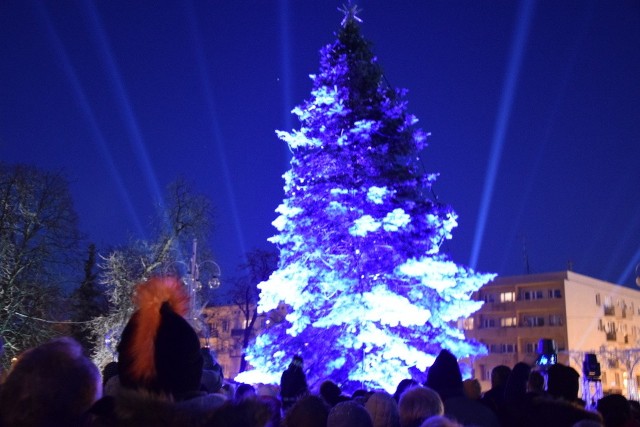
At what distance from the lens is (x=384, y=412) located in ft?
17.2

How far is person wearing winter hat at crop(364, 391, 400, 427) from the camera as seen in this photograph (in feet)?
17.1

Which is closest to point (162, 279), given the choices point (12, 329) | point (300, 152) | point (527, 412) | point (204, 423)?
point (204, 423)

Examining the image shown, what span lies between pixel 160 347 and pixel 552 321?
60657 millimetres

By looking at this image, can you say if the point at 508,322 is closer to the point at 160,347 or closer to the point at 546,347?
the point at 546,347

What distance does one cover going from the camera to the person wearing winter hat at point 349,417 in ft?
14.8

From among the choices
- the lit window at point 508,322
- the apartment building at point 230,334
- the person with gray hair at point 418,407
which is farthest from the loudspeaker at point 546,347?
the lit window at point 508,322

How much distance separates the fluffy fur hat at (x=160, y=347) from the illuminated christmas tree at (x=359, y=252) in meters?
13.3

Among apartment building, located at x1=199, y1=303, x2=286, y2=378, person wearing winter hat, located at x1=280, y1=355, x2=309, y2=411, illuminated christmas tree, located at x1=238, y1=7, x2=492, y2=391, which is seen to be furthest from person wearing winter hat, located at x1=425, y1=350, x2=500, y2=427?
apartment building, located at x1=199, y1=303, x2=286, y2=378

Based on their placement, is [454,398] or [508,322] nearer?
[454,398]

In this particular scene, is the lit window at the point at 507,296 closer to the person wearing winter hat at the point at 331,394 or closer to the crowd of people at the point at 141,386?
the person wearing winter hat at the point at 331,394

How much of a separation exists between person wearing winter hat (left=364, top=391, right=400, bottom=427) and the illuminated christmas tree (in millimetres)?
11033

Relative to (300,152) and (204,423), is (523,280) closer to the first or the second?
(300,152)

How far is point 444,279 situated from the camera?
17703 mm

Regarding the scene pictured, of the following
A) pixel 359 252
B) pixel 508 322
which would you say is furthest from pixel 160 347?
pixel 508 322
